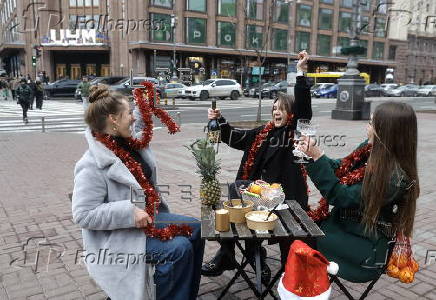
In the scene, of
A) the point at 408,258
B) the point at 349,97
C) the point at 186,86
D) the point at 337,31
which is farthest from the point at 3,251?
the point at 337,31

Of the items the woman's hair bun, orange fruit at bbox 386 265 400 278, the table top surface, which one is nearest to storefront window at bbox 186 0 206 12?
the woman's hair bun

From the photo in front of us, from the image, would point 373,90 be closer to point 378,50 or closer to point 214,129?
point 378,50

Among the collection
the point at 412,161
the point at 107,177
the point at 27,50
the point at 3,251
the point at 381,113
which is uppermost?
the point at 27,50

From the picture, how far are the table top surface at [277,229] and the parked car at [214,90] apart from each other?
89.4ft

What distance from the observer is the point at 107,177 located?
261 centimetres

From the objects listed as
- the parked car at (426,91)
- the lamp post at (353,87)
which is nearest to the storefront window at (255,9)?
the parked car at (426,91)

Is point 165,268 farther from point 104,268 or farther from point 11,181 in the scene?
point 11,181

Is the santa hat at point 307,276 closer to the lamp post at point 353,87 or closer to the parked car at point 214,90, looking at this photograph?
the lamp post at point 353,87

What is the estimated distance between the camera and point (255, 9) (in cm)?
4356

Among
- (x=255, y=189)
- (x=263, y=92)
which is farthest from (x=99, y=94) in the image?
(x=263, y=92)

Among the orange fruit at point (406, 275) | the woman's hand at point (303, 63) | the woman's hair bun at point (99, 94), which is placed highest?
the woman's hand at point (303, 63)

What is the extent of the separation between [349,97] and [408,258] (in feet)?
48.7

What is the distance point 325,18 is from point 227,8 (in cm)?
1650

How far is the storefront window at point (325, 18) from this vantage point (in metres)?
52.6
